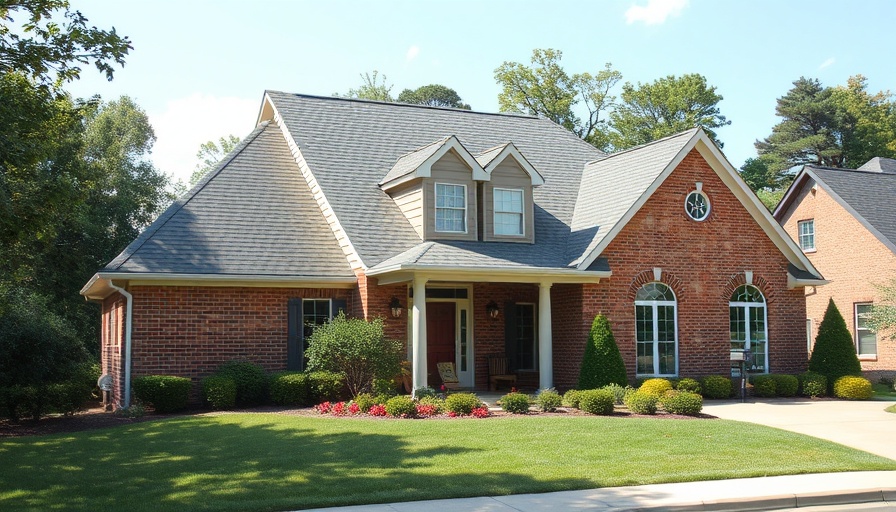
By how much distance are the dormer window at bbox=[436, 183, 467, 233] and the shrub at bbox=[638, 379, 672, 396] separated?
5.57 meters

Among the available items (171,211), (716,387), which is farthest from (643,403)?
(171,211)

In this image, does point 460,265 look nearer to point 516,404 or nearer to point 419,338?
point 419,338

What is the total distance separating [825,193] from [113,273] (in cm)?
2459

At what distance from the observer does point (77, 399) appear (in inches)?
716

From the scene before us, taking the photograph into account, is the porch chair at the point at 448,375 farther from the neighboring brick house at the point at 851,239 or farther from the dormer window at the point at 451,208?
the neighboring brick house at the point at 851,239

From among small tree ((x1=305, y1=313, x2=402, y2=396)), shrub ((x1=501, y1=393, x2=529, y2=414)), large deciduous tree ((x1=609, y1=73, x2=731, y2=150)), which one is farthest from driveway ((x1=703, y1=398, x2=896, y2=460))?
large deciduous tree ((x1=609, y1=73, x2=731, y2=150))

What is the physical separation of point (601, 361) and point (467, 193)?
16.9 feet

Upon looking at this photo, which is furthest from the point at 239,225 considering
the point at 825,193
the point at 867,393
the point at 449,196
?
the point at 825,193

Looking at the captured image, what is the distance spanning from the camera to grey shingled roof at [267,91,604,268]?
20625 mm

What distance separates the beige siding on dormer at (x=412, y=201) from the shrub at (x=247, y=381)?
505cm

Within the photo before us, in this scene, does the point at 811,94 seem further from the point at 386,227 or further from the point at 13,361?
the point at 13,361

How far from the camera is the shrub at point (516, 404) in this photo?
16.5m

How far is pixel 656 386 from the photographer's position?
19.2m

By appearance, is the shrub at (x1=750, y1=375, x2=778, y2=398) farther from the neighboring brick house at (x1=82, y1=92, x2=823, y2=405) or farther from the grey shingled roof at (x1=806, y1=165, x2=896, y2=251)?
the grey shingled roof at (x1=806, y1=165, x2=896, y2=251)
